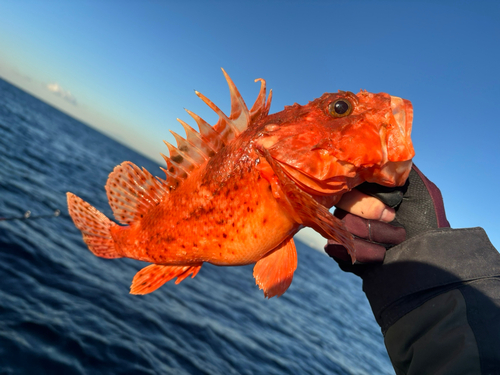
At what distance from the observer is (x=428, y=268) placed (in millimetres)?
2582

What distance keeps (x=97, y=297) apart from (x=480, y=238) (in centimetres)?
913

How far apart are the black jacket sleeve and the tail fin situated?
2.94 meters

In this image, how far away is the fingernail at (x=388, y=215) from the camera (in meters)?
2.84

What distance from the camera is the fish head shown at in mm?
2105

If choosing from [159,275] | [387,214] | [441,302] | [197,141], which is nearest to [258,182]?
[197,141]

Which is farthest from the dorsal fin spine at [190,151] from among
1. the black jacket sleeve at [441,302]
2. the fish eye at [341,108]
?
the black jacket sleeve at [441,302]

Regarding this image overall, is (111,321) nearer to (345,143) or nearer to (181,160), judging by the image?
(181,160)

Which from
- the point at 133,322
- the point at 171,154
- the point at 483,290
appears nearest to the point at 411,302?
the point at 483,290

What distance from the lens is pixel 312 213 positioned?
199 cm

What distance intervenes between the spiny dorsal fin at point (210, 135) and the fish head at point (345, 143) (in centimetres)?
40

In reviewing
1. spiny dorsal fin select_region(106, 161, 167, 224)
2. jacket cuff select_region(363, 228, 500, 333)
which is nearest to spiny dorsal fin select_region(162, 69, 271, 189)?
spiny dorsal fin select_region(106, 161, 167, 224)

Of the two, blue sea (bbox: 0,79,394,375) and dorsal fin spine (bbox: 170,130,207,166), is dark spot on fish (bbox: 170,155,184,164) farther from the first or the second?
blue sea (bbox: 0,79,394,375)

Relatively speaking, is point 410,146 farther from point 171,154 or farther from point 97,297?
point 97,297

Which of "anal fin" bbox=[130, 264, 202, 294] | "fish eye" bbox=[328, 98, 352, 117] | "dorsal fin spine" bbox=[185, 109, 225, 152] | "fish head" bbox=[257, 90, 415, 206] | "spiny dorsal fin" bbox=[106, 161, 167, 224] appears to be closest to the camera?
"fish head" bbox=[257, 90, 415, 206]
